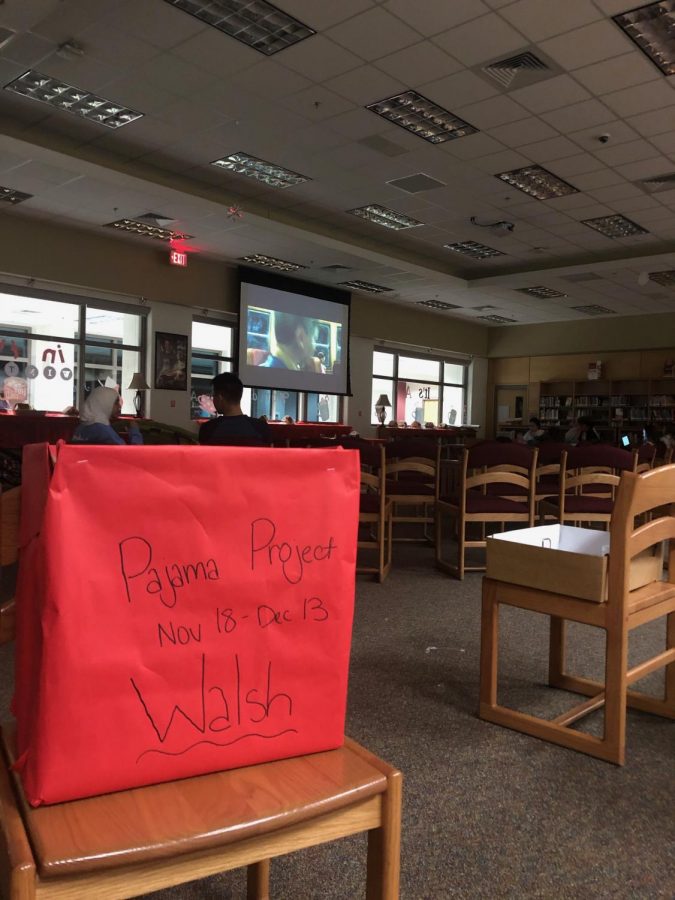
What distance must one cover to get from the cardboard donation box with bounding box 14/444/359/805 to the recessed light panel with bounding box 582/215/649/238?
28.0 ft

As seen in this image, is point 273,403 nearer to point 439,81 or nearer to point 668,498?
point 439,81

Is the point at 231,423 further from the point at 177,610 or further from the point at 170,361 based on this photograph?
the point at 170,361

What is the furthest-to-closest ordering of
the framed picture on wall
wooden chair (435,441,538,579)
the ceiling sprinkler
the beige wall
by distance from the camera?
the beige wall, the framed picture on wall, the ceiling sprinkler, wooden chair (435,441,538,579)

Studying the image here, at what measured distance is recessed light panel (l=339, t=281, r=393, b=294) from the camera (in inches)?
449

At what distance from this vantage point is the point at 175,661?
2.43 ft

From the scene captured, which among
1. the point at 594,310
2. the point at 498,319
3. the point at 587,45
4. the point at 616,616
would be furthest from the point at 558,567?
the point at 498,319

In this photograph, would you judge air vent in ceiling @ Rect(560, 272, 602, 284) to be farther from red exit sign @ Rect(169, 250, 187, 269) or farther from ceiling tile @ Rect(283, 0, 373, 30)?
ceiling tile @ Rect(283, 0, 373, 30)

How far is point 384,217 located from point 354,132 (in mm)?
2553

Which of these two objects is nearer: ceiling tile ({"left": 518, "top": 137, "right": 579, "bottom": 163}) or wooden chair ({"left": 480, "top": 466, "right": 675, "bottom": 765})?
wooden chair ({"left": 480, "top": 466, "right": 675, "bottom": 765})

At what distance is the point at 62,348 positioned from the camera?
921 cm

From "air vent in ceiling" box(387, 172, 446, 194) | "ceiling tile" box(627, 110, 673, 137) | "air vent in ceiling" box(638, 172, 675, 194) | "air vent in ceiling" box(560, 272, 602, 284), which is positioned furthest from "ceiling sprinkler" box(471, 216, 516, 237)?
"ceiling tile" box(627, 110, 673, 137)

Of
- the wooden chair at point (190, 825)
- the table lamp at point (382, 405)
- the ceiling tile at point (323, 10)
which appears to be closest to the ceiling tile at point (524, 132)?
the ceiling tile at point (323, 10)

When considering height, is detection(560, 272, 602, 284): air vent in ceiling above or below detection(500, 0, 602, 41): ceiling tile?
below

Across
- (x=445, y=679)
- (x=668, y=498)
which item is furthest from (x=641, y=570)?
(x=445, y=679)
